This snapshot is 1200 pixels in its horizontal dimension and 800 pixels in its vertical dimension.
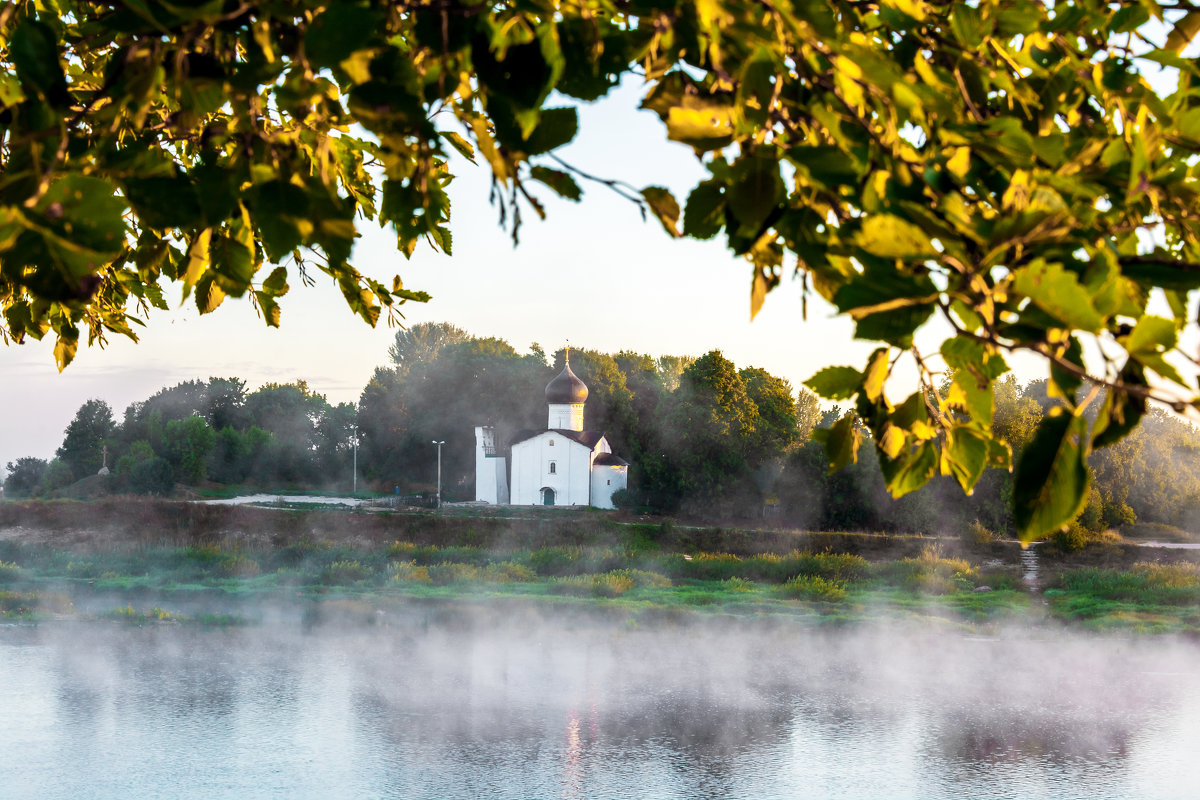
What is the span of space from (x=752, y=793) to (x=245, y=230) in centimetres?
Result: 658

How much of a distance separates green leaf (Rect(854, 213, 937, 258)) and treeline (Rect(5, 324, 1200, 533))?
0.17m

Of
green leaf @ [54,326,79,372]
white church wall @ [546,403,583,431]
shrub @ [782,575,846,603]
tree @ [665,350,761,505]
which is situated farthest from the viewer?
white church wall @ [546,403,583,431]

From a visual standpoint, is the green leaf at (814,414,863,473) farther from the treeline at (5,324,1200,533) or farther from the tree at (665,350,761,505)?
the tree at (665,350,761,505)

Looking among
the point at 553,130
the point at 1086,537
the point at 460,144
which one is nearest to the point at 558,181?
the point at 553,130

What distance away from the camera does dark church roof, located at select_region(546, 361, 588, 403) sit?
855 inches

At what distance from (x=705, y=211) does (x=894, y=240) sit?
0.81ft

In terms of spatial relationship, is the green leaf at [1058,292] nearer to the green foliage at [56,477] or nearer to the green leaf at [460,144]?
the green leaf at [460,144]

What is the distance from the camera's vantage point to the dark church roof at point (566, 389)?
21.7 metres

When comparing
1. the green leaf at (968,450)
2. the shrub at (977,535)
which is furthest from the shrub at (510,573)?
the green leaf at (968,450)

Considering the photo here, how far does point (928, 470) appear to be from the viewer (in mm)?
902

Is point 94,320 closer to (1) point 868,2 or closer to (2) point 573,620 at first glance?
(1) point 868,2

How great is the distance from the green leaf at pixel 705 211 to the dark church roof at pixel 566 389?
20.9m

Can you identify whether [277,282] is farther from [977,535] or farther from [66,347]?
[977,535]

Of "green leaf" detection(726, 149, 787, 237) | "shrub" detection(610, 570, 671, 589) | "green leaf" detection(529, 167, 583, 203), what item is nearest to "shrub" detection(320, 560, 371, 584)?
"shrub" detection(610, 570, 671, 589)
